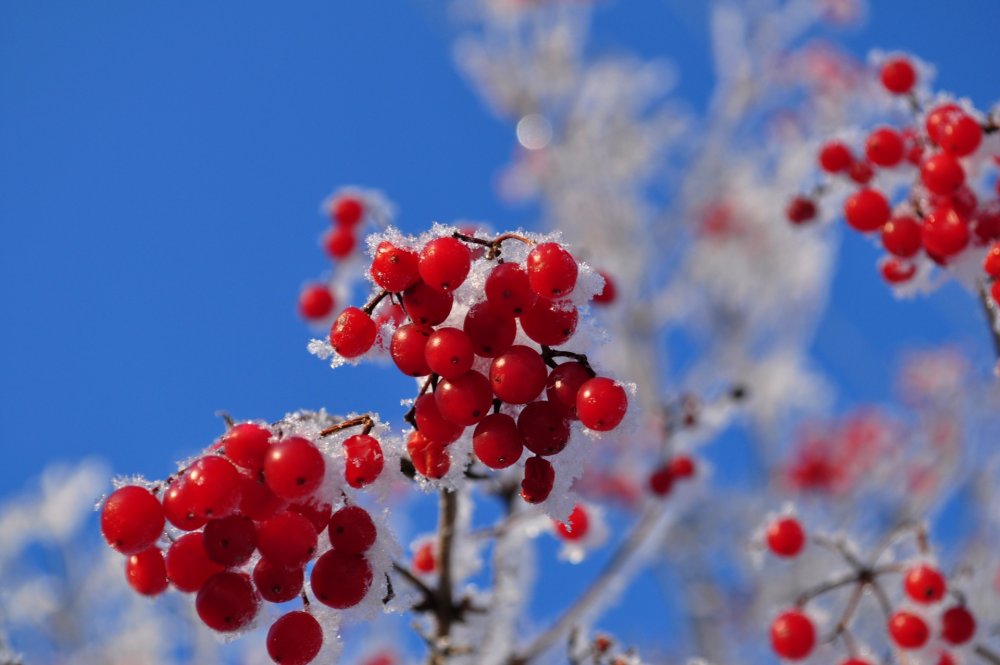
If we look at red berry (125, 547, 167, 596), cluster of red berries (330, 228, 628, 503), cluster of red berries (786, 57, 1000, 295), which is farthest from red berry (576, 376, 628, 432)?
cluster of red berries (786, 57, 1000, 295)

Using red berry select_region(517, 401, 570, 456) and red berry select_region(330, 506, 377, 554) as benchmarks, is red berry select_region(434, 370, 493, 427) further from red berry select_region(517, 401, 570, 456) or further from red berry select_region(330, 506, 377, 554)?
red berry select_region(330, 506, 377, 554)

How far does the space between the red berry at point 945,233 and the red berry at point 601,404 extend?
1090mm

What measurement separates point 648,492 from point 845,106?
21.5 ft

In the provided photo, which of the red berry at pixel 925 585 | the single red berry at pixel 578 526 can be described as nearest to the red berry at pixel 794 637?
the red berry at pixel 925 585

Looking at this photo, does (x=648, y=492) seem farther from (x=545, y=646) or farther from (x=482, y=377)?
(x=482, y=377)

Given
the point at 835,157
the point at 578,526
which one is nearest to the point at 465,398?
the point at 578,526

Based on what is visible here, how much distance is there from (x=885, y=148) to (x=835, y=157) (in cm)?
19

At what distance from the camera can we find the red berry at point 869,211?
80.0 inches

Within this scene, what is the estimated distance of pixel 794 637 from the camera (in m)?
2.18

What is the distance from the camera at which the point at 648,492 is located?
3.00m

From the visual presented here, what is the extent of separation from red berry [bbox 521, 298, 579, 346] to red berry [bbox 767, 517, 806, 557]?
4.32 feet

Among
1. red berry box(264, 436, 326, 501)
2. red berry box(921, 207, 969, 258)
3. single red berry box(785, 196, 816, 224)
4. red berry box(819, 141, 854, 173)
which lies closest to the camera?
red berry box(264, 436, 326, 501)

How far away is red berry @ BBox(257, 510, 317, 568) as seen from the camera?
3.93 feet

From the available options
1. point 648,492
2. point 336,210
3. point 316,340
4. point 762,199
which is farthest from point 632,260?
point 316,340
